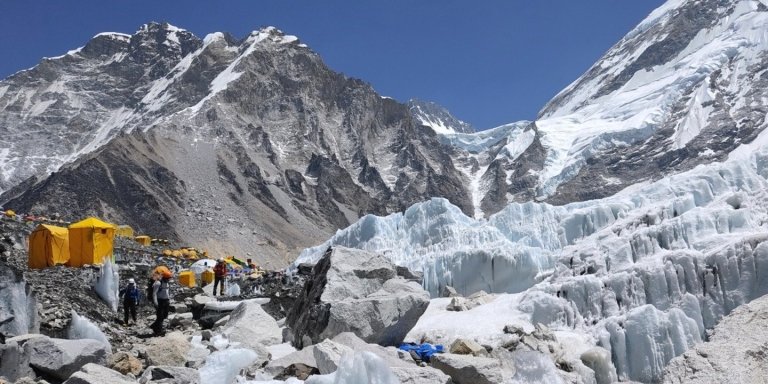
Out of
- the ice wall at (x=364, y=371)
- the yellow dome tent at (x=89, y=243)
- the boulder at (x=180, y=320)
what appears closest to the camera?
the ice wall at (x=364, y=371)

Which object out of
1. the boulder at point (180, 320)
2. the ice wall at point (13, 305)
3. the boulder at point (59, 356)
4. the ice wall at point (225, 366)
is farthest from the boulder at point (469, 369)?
the boulder at point (180, 320)

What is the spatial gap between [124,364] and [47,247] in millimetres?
17226

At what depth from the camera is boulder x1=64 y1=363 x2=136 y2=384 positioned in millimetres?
7637

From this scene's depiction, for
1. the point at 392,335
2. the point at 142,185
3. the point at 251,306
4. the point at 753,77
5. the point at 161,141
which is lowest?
the point at 392,335

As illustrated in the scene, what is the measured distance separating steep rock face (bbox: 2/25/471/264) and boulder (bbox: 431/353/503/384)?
83.1 meters

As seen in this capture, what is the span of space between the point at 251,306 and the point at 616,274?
947 centimetres

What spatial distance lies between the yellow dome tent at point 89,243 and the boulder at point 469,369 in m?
19.5

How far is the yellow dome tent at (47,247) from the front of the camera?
944 inches

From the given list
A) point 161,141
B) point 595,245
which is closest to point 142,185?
point 161,141

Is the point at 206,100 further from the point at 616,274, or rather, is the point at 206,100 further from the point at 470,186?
the point at 616,274

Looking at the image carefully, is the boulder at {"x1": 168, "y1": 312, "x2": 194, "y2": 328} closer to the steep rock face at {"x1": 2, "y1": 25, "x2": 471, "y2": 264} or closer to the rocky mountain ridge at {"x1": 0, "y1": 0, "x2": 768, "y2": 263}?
the steep rock face at {"x1": 2, "y1": 25, "x2": 471, "y2": 264}

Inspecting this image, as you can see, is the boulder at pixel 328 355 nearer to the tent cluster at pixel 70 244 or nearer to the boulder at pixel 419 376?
the boulder at pixel 419 376

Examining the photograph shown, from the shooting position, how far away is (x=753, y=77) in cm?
16750

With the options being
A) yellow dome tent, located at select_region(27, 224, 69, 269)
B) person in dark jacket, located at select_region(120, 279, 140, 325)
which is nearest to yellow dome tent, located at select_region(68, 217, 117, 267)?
yellow dome tent, located at select_region(27, 224, 69, 269)
